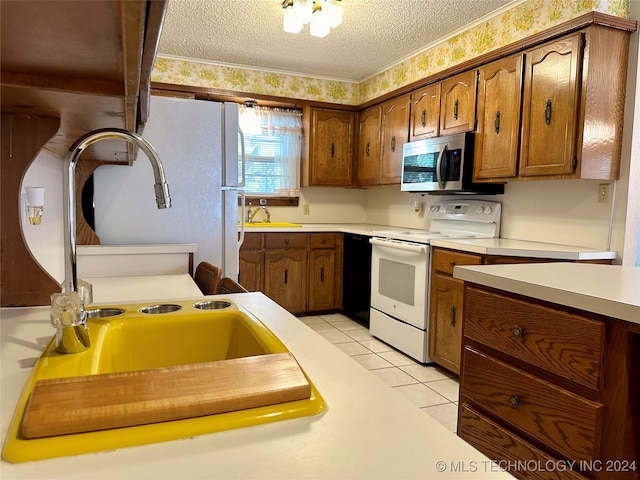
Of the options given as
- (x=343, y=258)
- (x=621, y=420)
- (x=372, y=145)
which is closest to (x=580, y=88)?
(x=621, y=420)

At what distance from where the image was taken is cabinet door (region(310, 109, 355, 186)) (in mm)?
4449

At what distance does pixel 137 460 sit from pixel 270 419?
0.55ft

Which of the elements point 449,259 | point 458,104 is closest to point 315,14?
point 458,104

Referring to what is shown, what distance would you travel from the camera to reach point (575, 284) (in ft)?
4.33

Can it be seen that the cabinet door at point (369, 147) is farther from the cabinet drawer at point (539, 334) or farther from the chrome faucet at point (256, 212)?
the cabinet drawer at point (539, 334)

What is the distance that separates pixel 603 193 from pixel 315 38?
2.37 metres

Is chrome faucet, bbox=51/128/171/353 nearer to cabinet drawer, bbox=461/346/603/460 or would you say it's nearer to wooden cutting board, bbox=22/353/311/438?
wooden cutting board, bbox=22/353/311/438

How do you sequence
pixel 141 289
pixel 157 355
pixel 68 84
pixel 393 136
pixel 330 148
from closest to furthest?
pixel 68 84, pixel 157 355, pixel 141 289, pixel 393 136, pixel 330 148

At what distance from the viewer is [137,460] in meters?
0.51

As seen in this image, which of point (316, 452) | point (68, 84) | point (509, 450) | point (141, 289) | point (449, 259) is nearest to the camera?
point (316, 452)

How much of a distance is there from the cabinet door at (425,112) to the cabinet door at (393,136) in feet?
0.28

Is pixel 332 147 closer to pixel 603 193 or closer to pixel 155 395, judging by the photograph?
pixel 603 193

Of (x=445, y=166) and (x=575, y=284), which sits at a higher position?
(x=445, y=166)

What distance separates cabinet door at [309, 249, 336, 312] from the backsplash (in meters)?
1.64
